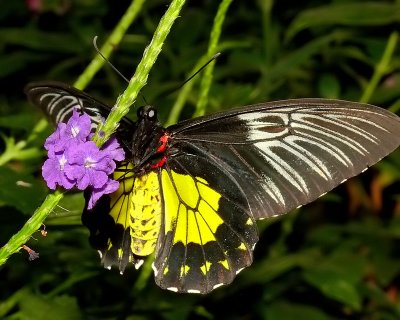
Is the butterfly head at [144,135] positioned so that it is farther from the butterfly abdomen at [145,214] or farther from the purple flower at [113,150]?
the purple flower at [113,150]

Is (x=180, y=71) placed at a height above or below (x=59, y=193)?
above

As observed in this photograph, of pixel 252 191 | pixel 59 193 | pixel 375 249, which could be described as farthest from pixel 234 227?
pixel 375 249

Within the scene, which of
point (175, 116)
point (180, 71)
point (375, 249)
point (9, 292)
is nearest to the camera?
point (175, 116)

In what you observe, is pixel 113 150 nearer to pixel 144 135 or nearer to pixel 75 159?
pixel 75 159

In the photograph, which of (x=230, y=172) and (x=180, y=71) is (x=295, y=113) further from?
(x=180, y=71)

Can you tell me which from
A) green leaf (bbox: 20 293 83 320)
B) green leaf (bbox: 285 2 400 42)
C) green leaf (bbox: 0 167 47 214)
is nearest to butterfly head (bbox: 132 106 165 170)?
green leaf (bbox: 0 167 47 214)
